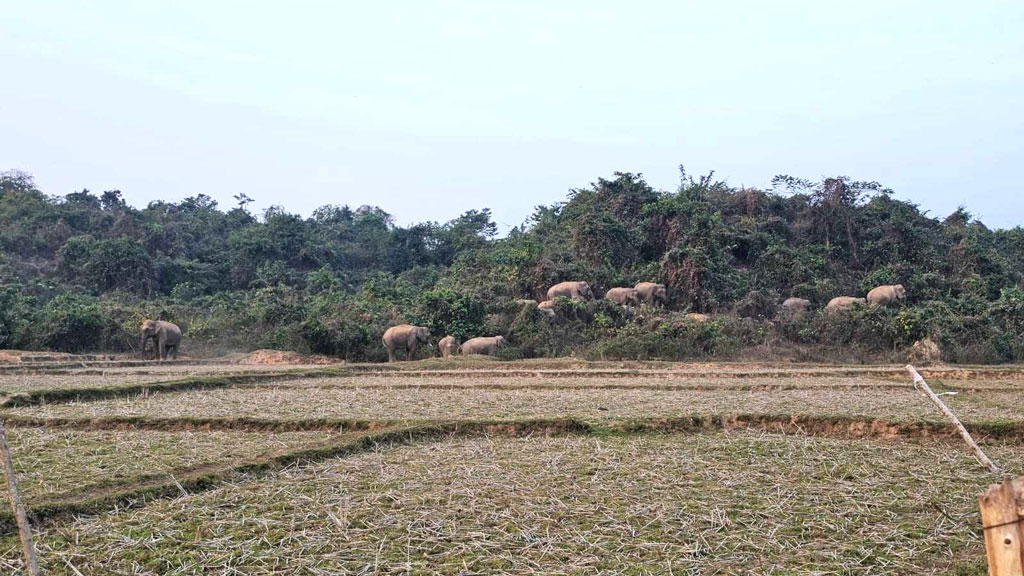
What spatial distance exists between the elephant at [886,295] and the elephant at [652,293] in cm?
673

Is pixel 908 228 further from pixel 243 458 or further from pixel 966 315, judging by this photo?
pixel 243 458

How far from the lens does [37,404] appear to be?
12516 mm

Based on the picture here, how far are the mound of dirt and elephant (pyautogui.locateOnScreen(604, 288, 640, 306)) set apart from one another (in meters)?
9.89

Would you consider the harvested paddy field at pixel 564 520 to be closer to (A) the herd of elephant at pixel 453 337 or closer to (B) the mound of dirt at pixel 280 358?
(A) the herd of elephant at pixel 453 337

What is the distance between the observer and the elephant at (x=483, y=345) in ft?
80.3

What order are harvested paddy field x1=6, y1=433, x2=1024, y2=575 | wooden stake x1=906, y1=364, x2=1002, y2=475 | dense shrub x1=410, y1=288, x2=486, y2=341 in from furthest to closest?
dense shrub x1=410, y1=288, x2=486, y2=341, harvested paddy field x1=6, y1=433, x2=1024, y2=575, wooden stake x1=906, y1=364, x2=1002, y2=475

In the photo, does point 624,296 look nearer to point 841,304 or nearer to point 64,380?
point 841,304

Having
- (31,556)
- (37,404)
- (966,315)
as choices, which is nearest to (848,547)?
(31,556)

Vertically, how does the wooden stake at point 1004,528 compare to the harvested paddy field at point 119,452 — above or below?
above

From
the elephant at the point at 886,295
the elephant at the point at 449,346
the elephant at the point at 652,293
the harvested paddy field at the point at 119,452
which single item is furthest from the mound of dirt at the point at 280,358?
the elephant at the point at 886,295

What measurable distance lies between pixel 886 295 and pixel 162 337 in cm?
2272

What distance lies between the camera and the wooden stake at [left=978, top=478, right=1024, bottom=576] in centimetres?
277

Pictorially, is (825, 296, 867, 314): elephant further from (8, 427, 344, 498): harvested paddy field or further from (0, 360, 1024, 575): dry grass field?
(8, 427, 344, 498): harvested paddy field

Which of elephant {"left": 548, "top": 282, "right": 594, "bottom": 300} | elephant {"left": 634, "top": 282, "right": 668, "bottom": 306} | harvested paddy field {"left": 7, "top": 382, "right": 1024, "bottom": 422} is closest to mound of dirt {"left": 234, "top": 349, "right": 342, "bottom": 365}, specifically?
elephant {"left": 548, "top": 282, "right": 594, "bottom": 300}
